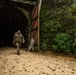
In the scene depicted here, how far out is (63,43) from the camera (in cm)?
1298

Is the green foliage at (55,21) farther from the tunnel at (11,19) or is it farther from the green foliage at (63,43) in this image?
the tunnel at (11,19)

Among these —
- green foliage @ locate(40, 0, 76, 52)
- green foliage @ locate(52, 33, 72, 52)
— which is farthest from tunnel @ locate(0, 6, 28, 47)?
green foliage @ locate(52, 33, 72, 52)

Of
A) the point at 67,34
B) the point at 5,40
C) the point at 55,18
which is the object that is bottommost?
the point at 5,40

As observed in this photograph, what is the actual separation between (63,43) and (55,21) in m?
2.79

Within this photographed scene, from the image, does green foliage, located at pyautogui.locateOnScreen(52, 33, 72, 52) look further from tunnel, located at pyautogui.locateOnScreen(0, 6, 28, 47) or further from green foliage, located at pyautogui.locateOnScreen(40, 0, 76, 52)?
tunnel, located at pyautogui.locateOnScreen(0, 6, 28, 47)

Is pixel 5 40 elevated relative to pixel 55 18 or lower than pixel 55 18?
lower

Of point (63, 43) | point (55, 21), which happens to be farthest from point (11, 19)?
point (63, 43)

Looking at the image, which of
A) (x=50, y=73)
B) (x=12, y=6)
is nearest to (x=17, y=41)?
(x=50, y=73)

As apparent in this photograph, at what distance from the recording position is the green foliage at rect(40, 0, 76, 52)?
14047 mm

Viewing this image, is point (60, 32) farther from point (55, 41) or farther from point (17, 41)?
point (17, 41)

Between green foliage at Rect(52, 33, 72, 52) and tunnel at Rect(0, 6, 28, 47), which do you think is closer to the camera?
green foliage at Rect(52, 33, 72, 52)

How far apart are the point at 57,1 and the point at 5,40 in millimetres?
15794

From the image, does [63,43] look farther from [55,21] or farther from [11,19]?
[11,19]

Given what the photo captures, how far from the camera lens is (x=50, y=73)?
725 cm
